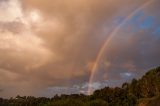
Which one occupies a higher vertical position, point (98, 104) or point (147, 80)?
point (147, 80)

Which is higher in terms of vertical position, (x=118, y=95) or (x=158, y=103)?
(x=118, y=95)

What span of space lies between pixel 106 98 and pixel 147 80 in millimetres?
28540

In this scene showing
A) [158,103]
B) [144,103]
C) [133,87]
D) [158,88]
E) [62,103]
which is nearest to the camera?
[158,103]

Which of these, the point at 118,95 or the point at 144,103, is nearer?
the point at 144,103

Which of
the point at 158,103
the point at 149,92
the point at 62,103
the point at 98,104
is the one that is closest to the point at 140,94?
the point at 149,92

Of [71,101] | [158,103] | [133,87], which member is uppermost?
[133,87]

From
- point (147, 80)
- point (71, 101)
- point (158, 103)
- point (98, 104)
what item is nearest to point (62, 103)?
point (71, 101)

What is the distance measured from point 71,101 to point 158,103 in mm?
52349

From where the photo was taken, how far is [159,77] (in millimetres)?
179375

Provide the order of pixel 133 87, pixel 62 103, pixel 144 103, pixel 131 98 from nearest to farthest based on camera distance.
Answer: pixel 144 103
pixel 62 103
pixel 131 98
pixel 133 87

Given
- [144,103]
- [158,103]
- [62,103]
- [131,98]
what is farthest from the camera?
[131,98]

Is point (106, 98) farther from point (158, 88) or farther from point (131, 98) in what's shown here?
point (158, 88)

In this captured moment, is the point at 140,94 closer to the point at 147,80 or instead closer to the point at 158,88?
the point at 147,80

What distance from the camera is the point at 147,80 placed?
185625 millimetres
